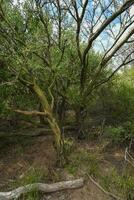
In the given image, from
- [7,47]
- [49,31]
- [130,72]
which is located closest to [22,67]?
[7,47]

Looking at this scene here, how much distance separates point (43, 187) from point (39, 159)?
1.43 metres

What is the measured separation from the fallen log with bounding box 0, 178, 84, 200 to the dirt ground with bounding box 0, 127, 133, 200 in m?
0.09

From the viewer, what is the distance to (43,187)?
6777 millimetres

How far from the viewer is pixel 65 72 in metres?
8.47

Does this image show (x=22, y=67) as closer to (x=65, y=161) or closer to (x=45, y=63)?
(x=45, y=63)

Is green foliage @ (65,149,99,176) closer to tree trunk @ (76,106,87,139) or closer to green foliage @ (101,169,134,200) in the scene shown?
green foliage @ (101,169,134,200)

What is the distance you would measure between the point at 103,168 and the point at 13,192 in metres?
2.11

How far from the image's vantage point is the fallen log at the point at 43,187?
6.45m

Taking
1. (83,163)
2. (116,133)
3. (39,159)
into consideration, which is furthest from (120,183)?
(39,159)

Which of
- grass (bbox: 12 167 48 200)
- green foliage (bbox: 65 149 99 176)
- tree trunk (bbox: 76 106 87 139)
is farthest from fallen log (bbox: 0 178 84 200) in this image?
tree trunk (bbox: 76 106 87 139)

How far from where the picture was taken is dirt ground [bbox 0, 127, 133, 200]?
685 cm

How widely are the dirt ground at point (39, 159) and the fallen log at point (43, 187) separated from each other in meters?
0.09

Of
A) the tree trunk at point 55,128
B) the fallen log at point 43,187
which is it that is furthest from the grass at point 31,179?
the tree trunk at point 55,128

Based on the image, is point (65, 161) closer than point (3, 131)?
Yes
